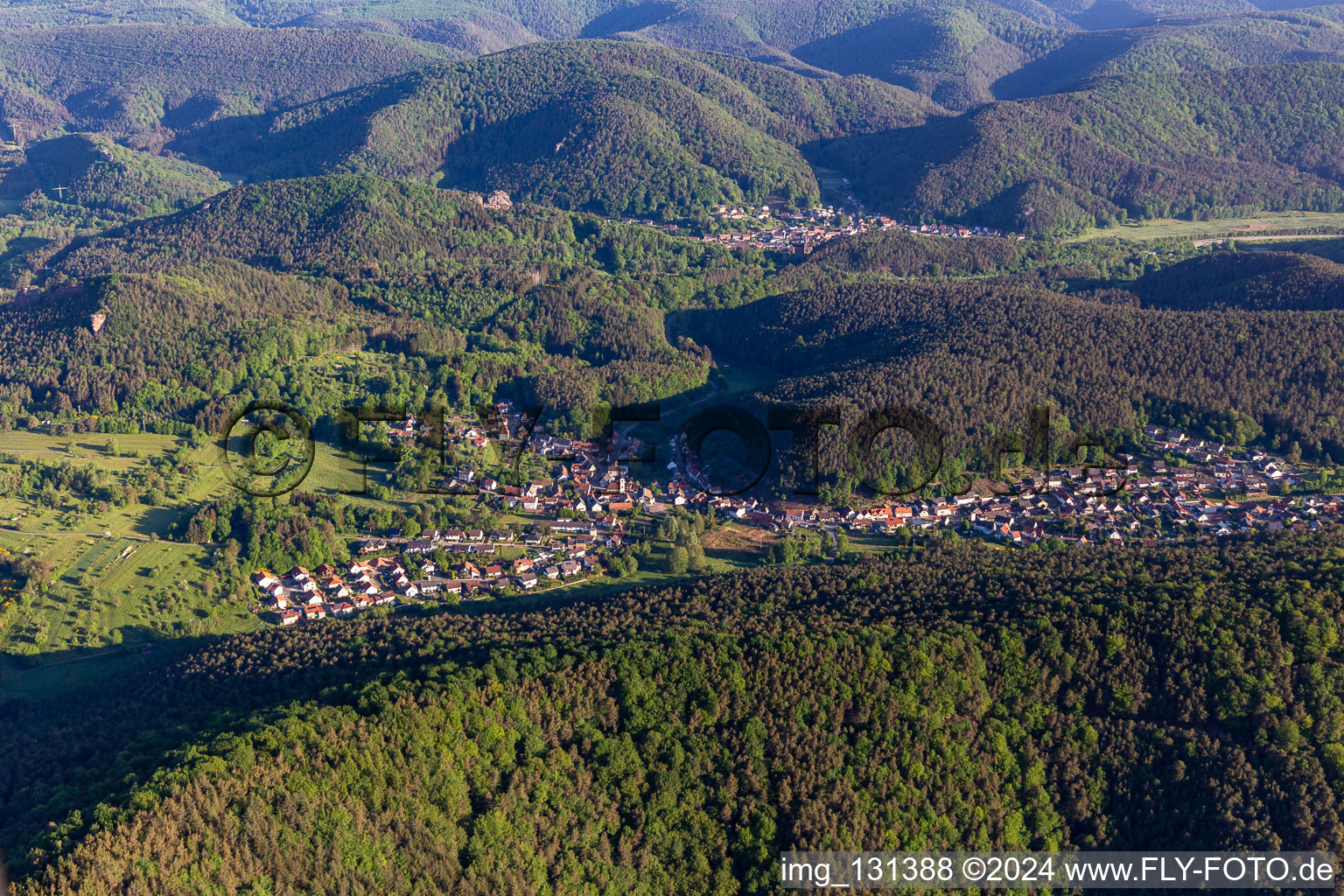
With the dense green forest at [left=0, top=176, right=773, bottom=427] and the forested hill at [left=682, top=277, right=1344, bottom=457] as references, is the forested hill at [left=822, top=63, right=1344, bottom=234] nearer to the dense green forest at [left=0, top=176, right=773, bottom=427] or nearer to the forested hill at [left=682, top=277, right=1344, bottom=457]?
the dense green forest at [left=0, top=176, right=773, bottom=427]

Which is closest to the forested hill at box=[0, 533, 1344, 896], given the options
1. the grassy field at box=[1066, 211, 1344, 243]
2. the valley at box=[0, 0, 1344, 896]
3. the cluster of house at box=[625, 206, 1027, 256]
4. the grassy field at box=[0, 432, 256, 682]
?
the valley at box=[0, 0, 1344, 896]

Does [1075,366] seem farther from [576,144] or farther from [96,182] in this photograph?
[96,182]

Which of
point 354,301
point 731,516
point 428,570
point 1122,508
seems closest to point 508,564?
point 428,570

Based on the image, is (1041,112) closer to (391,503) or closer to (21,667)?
(391,503)

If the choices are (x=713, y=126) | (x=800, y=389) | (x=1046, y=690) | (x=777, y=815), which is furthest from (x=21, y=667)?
(x=713, y=126)

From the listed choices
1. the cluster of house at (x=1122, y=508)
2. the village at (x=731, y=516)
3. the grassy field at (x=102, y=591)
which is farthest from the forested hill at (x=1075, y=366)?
the grassy field at (x=102, y=591)

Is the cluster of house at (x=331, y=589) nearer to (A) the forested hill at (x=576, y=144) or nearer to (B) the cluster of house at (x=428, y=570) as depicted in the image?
(B) the cluster of house at (x=428, y=570)
